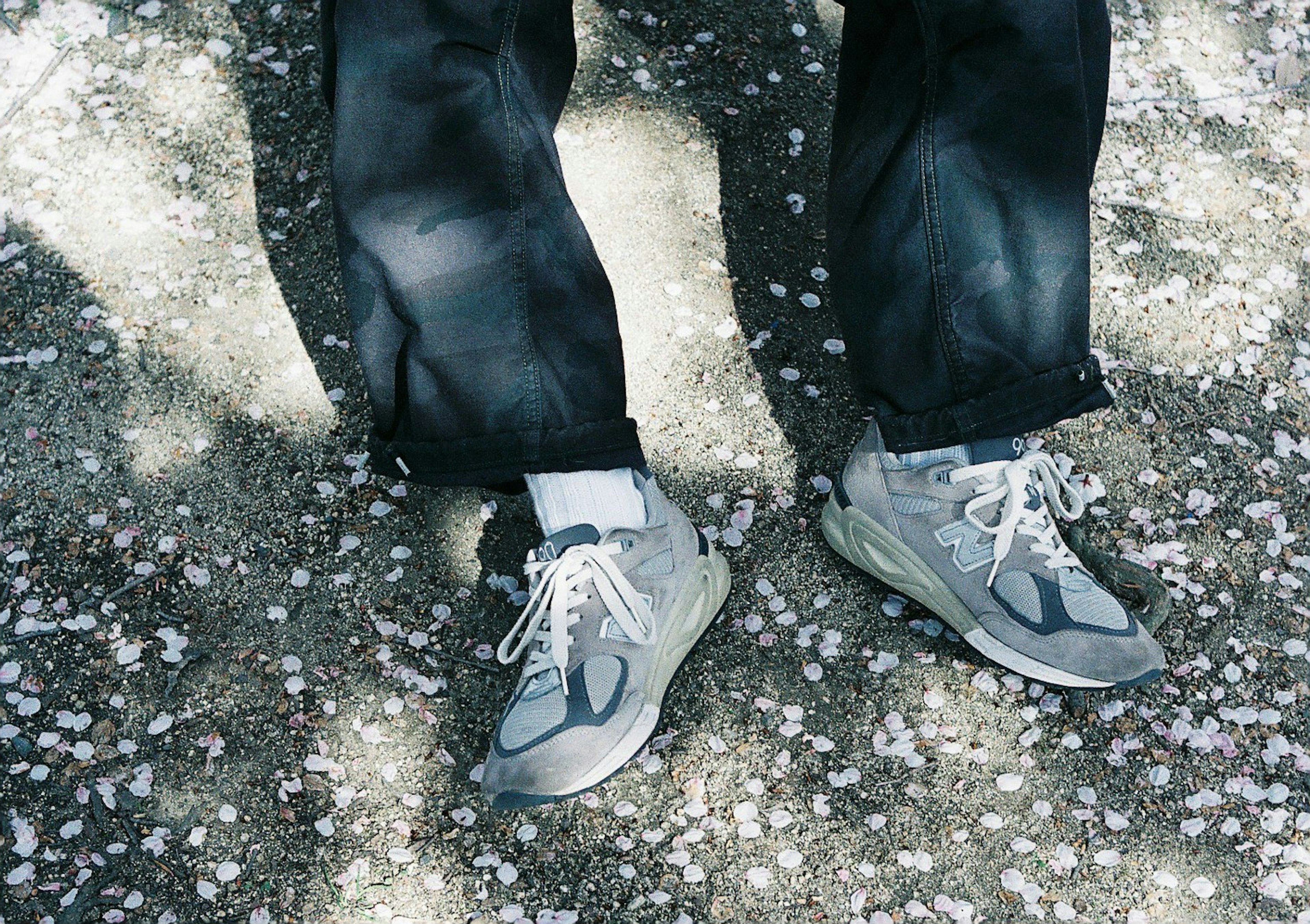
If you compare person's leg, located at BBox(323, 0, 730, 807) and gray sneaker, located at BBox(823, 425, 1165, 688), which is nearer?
person's leg, located at BBox(323, 0, 730, 807)

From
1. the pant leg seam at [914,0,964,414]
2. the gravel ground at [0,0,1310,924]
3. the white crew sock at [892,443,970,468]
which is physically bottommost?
the gravel ground at [0,0,1310,924]

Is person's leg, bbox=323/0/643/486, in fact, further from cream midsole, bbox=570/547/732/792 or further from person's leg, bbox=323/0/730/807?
cream midsole, bbox=570/547/732/792

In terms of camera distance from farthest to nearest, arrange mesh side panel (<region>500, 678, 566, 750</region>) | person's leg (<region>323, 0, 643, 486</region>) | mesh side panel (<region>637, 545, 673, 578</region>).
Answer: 1. mesh side panel (<region>637, 545, 673, 578</region>)
2. mesh side panel (<region>500, 678, 566, 750</region>)
3. person's leg (<region>323, 0, 643, 486</region>)

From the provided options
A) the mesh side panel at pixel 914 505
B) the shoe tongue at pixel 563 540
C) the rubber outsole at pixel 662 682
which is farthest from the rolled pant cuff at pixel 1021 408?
the shoe tongue at pixel 563 540

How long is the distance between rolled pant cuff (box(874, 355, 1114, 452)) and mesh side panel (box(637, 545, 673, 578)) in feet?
1.17

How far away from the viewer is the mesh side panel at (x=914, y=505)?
58.0 inches

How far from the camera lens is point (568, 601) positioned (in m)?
1.39

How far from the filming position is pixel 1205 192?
2.07 meters

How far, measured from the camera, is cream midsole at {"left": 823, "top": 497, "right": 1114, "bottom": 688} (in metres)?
1.43

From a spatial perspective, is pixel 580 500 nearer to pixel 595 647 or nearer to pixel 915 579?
pixel 595 647

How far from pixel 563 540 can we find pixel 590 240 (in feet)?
1.26

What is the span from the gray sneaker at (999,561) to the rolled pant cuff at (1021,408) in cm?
6

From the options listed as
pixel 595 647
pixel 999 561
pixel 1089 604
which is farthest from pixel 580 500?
pixel 1089 604

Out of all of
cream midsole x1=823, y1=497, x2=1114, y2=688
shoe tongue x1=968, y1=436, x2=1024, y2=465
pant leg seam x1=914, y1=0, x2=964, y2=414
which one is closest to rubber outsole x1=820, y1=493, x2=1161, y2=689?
cream midsole x1=823, y1=497, x2=1114, y2=688
